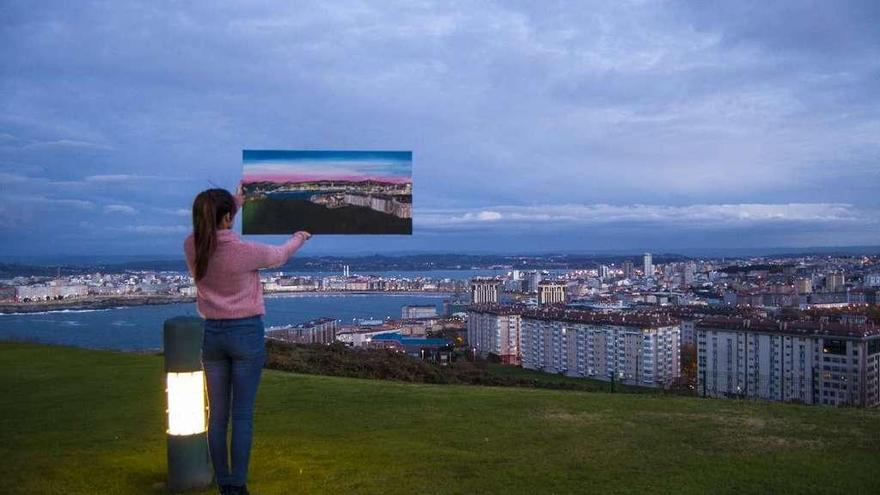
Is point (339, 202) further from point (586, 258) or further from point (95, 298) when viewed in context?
point (586, 258)

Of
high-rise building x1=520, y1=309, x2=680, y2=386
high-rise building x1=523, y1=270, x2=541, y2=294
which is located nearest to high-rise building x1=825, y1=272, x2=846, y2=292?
high-rise building x1=523, y1=270, x2=541, y2=294

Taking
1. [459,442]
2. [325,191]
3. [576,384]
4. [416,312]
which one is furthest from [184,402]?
[416,312]

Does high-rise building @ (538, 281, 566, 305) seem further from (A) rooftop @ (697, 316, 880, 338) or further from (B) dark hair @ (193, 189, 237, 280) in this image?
(B) dark hair @ (193, 189, 237, 280)

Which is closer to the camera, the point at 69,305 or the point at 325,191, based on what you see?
the point at 325,191

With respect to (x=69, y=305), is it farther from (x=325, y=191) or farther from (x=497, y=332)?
(x=325, y=191)

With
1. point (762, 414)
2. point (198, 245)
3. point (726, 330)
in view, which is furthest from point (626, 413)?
point (726, 330)

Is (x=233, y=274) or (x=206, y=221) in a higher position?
(x=206, y=221)
